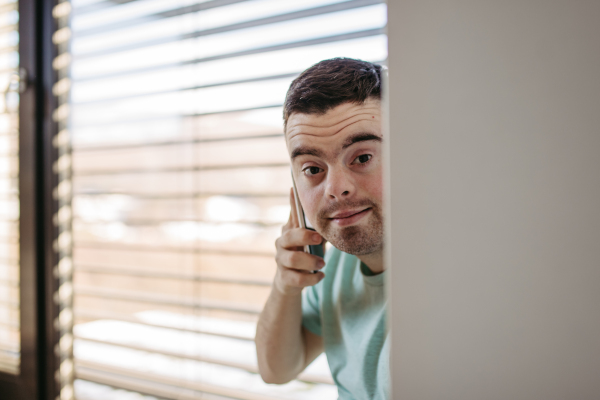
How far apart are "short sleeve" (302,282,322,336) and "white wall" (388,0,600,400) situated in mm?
392

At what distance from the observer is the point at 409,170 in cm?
33

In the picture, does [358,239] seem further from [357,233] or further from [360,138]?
[360,138]

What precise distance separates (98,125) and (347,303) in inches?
43.7

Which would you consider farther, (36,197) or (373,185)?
(36,197)

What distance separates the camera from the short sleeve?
73 cm

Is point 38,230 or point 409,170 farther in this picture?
point 38,230

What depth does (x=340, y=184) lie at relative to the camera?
21.4 inches

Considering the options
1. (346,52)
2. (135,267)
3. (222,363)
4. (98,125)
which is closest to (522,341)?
(346,52)

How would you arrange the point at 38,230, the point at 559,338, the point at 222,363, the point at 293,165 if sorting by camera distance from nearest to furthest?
the point at 559,338
the point at 293,165
the point at 222,363
the point at 38,230

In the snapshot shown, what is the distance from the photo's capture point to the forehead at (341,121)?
520 millimetres

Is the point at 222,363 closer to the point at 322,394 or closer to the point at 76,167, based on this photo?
the point at 322,394

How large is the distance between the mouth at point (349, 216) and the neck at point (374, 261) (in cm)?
7

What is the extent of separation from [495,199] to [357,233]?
0.27 meters

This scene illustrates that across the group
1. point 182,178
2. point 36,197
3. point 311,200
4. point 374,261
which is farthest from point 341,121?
point 36,197
